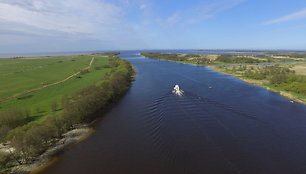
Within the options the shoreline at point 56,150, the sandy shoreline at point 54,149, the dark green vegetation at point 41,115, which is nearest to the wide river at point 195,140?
the shoreline at point 56,150

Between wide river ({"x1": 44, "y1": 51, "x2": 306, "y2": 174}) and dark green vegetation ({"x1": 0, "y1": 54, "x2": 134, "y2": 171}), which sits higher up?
A: dark green vegetation ({"x1": 0, "y1": 54, "x2": 134, "y2": 171})

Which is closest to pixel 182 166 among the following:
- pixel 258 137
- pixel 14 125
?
pixel 258 137

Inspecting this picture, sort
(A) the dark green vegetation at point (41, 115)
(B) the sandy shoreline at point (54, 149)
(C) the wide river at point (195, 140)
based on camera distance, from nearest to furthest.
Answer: (B) the sandy shoreline at point (54, 149) < (C) the wide river at point (195, 140) < (A) the dark green vegetation at point (41, 115)

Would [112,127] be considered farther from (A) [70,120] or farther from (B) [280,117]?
(B) [280,117]

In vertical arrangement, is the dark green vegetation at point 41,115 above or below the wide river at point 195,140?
above


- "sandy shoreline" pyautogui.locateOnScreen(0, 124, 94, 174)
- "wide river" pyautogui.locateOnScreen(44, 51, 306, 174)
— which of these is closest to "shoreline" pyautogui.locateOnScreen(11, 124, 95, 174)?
"sandy shoreline" pyautogui.locateOnScreen(0, 124, 94, 174)

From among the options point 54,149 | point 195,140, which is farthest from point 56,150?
point 195,140

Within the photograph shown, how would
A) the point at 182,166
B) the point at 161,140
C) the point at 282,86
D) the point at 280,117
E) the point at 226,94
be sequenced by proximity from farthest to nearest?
the point at 282,86
the point at 226,94
the point at 280,117
the point at 161,140
the point at 182,166

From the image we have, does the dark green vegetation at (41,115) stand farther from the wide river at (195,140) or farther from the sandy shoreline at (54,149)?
the wide river at (195,140)

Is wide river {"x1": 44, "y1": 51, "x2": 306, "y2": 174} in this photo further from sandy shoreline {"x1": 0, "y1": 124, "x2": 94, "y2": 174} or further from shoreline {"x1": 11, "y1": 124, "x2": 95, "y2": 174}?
sandy shoreline {"x1": 0, "y1": 124, "x2": 94, "y2": 174}
